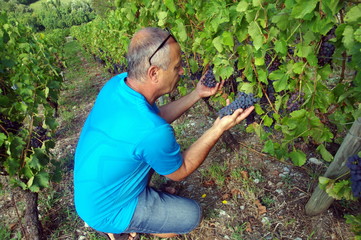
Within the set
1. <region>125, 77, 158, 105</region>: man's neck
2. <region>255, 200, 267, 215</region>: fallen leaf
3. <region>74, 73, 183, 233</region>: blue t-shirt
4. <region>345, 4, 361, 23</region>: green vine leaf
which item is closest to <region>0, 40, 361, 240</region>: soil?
<region>255, 200, 267, 215</region>: fallen leaf

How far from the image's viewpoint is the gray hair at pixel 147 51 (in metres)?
1.71

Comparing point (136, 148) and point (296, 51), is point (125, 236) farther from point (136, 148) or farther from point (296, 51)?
point (296, 51)

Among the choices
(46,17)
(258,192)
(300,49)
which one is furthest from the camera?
(46,17)

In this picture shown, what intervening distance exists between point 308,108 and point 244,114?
41 centimetres

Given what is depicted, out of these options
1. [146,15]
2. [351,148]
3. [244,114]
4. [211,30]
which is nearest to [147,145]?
[244,114]

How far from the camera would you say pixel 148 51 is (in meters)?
1.71

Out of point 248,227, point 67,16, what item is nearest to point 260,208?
point 248,227

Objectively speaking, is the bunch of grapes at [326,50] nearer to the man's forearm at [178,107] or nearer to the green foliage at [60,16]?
the man's forearm at [178,107]

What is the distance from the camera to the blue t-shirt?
1.69 m

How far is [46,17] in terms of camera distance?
198 ft

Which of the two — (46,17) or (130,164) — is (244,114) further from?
(46,17)

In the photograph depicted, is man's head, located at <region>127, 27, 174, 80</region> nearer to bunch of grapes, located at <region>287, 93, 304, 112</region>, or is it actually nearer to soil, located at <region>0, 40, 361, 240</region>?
bunch of grapes, located at <region>287, 93, 304, 112</region>

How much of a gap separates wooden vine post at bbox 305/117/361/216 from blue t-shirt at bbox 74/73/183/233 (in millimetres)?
1076

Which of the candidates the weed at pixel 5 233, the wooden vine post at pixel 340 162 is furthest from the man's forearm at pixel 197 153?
the weed at pixel 5 233
